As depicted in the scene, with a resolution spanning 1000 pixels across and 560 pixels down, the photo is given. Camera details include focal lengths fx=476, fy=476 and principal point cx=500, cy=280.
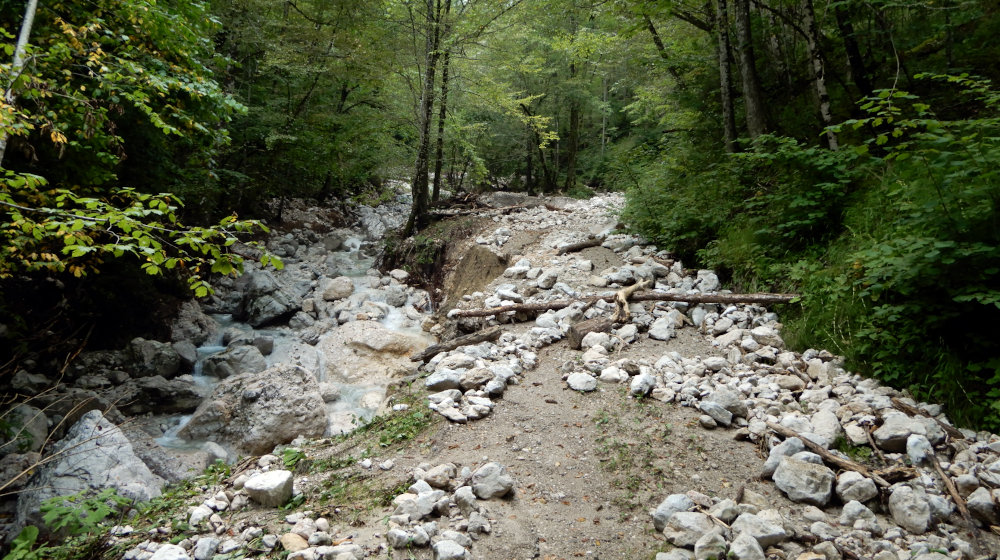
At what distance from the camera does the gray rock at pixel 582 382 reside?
15.4 feet

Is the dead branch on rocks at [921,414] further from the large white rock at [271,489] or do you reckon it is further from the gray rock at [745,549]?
the large white rock at [271,489]

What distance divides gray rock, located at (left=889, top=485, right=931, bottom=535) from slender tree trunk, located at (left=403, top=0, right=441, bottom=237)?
1167 centimetres

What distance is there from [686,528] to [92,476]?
5.03m

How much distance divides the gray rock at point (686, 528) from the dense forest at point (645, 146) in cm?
232

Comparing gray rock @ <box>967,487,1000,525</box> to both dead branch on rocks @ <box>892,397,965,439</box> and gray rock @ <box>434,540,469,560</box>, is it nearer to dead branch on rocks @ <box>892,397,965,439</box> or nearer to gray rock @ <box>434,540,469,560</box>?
dead branch on rocks @ <box>892,397,965,439</box>

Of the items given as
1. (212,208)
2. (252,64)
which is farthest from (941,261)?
(252,64)

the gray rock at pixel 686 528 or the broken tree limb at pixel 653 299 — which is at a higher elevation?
the broken tree limb at pixel 653 299

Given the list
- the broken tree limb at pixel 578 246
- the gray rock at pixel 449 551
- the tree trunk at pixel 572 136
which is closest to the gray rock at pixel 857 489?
the gray rock at pixel 449 551

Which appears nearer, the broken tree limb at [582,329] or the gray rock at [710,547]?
the gray rock at [710,547]

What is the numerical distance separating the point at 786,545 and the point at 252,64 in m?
15.3

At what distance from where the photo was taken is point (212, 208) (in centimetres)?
1106

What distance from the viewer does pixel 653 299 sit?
246 inches

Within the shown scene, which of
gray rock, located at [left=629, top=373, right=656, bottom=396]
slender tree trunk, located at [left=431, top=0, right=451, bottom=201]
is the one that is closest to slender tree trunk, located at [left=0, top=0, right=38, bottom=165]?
gray rock, located at [left=629, top=373, right=656, bottom=396]

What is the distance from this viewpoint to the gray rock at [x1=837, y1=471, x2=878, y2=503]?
9.67 ft
